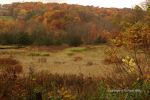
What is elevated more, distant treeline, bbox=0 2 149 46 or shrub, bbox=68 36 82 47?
distant treeline, bbox=0 2 149 46

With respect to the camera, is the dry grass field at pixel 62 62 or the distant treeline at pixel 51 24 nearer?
the dry grass field at pixel 62 62

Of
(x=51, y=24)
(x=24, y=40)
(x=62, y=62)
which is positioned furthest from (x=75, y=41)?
(x=62, y=62)

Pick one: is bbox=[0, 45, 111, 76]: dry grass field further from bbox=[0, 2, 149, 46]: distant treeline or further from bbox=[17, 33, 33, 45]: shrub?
bbox=[0, 2, 149, 46]: distant treeline

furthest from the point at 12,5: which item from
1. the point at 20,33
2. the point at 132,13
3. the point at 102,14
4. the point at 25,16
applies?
the point at 132,13

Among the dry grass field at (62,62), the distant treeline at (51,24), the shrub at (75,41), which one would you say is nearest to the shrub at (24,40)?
the distant treeline at (51,24)

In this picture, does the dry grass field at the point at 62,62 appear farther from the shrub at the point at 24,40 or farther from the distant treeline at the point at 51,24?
the distant treeline at the point at 51,24

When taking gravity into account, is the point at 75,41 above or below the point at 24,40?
below

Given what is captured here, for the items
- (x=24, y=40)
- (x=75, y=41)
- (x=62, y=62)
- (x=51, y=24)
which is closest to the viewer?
(x=62, y=62)

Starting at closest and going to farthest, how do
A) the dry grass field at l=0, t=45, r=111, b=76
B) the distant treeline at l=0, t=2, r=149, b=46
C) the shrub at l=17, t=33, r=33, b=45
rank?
the dry grass field at l=0, t=45, r=111, b=76 < the shrub at l=17, t=33, r=33, b=45 < the distant treeline at l=0, t=2, r=149, b=46

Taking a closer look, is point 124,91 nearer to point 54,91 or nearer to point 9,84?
point 54,91

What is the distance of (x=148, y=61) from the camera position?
7680 millimetres

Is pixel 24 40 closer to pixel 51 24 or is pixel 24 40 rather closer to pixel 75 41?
pixel 75 41

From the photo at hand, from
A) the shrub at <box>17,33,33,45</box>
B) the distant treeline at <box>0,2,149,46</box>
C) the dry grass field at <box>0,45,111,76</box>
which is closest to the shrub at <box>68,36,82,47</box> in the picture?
the distant treeline at <box>0,2,149,46</box>

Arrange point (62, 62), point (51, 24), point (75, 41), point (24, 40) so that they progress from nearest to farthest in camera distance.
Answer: point (62, 62)
point (24, 40)
point (75, 41)
point (51, 24)
